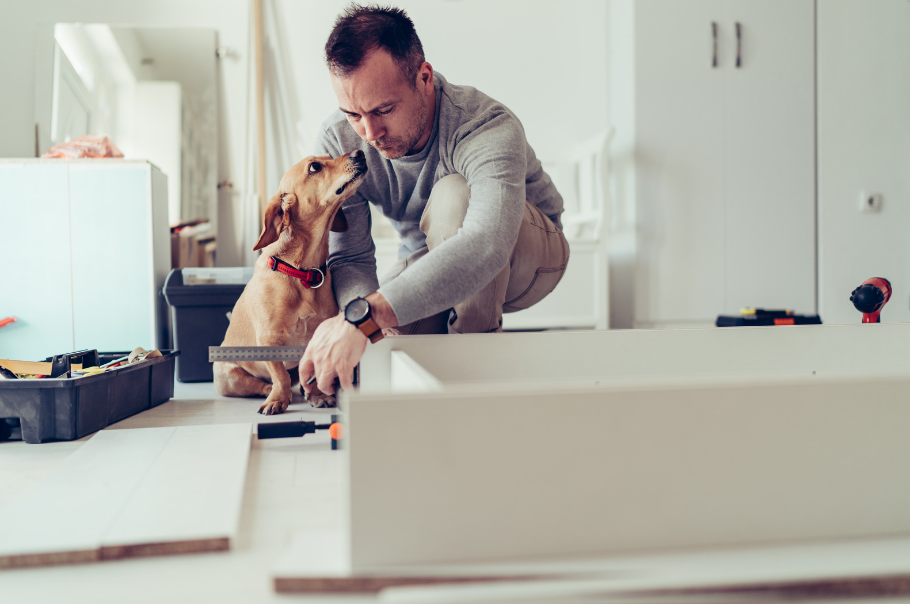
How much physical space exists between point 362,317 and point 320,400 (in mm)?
626

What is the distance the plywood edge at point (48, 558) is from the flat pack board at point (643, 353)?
1.48ft

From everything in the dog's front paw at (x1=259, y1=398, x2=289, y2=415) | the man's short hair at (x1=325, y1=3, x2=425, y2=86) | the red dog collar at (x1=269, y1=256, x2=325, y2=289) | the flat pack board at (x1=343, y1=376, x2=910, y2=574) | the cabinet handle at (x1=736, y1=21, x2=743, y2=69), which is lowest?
the dog's front paw at (x1=259, y1=398, x2=289, y2=415)

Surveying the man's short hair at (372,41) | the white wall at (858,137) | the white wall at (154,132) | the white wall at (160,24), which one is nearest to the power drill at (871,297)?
the man's short hair at (372,41)

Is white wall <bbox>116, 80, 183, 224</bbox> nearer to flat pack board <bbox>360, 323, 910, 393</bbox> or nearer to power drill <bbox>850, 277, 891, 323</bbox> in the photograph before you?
flat pack board <bbox>360, 323, 910, 393</bbox>

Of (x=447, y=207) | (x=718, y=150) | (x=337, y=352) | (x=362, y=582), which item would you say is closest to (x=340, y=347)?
(x=337, y=352)

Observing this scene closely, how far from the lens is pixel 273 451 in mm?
990

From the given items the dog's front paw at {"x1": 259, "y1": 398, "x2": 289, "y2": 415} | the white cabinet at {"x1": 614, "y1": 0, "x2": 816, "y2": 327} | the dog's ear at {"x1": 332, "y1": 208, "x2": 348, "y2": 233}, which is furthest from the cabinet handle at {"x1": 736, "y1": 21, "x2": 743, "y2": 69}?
the dog's front paw at {"x1": 259, "y1": 398, "x2": 289, "y2": 415}

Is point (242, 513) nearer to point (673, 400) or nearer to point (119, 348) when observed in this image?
point (673, 400)

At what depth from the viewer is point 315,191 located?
138 centimetres

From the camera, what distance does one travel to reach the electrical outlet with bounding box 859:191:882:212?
9.80 feet

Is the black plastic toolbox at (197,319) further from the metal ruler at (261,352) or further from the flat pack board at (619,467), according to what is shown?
the flat pack board at (619,467)

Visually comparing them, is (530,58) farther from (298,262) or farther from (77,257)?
(77,257)

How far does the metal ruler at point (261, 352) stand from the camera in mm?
1230

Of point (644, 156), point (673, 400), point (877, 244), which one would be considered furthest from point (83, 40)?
point (877, 244)
